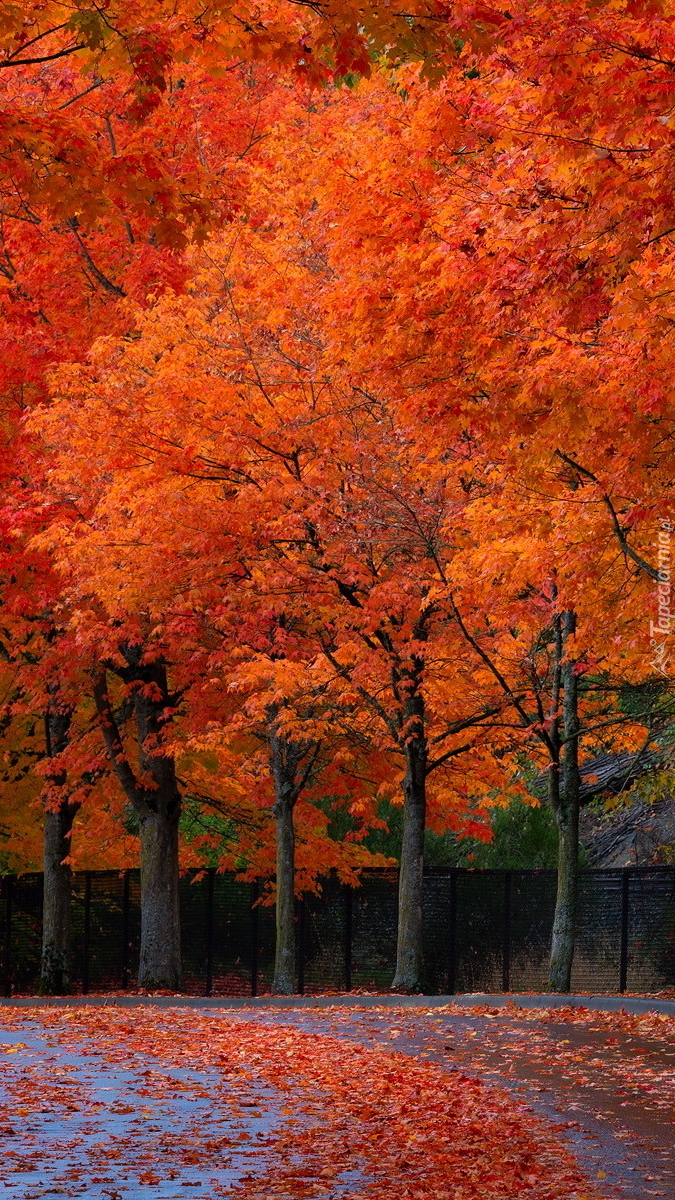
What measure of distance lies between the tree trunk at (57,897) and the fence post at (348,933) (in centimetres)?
487

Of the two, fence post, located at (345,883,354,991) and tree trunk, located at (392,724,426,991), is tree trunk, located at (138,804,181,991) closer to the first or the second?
fence post, located at (345,883,354,991)

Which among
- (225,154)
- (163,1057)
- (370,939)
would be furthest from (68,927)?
(163,1057)

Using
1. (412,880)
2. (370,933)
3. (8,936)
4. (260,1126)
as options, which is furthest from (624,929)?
(260,1126)

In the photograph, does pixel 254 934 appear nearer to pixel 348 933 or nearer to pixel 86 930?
pixel 348 933

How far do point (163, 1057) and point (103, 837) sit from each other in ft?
56.5

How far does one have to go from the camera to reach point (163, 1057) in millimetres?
12367

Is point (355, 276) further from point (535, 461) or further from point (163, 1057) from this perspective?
point (163, 1057)

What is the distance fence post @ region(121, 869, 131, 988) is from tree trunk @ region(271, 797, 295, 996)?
194 inches

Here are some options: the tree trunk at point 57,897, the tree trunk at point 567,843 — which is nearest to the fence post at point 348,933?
the tree trunk at point 57,897

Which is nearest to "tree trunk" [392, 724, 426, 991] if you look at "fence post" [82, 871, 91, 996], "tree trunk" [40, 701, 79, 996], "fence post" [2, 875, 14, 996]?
"tree trunk" [40, 701, 79, 996]

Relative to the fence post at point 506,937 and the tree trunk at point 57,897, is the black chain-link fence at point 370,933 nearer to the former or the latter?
the fence post at point 506,937

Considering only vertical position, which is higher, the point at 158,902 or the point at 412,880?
the point at 412,880

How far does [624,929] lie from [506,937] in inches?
103

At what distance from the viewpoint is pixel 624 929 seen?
888 inches
